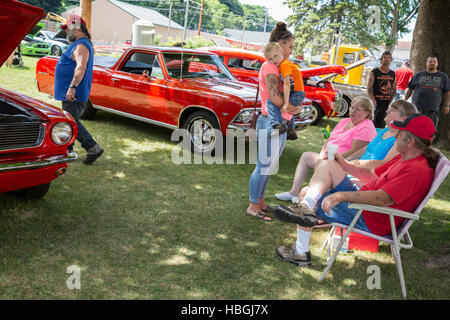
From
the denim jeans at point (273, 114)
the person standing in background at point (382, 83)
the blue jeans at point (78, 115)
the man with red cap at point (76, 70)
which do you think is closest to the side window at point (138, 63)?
the man with red cap at point (76, 70)

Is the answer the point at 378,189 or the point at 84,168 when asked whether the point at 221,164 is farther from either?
the point at 378,189

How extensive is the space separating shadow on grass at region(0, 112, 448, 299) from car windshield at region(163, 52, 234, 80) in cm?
247

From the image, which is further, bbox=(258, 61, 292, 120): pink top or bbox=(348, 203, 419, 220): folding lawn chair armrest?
bbox=(258, 61, 292, 120): pink top

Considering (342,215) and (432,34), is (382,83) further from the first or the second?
(342,215)

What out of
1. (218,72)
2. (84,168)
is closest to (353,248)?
(84,168)

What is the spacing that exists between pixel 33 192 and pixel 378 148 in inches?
143

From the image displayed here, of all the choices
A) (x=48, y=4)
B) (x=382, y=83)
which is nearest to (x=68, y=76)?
(x=382, y=83)

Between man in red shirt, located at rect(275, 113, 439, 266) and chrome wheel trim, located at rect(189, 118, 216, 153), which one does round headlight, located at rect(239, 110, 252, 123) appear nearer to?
chrome wheel trim, located at rect(189, 118, 216, 153)

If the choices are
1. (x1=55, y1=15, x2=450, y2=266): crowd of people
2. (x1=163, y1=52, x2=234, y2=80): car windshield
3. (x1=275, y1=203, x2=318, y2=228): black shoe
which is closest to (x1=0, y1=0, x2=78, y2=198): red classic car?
(x1=55, y1=15, x2=450, y2=266): crowd of people

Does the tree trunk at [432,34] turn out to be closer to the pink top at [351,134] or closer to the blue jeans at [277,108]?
the pink top at [351,134]

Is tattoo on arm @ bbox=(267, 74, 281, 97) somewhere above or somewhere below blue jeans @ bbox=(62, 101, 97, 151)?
above

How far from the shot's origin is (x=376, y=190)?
315cm

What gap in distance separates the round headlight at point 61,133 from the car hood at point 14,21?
0.91 m

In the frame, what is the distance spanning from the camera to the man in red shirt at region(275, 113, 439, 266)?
9.80ft
